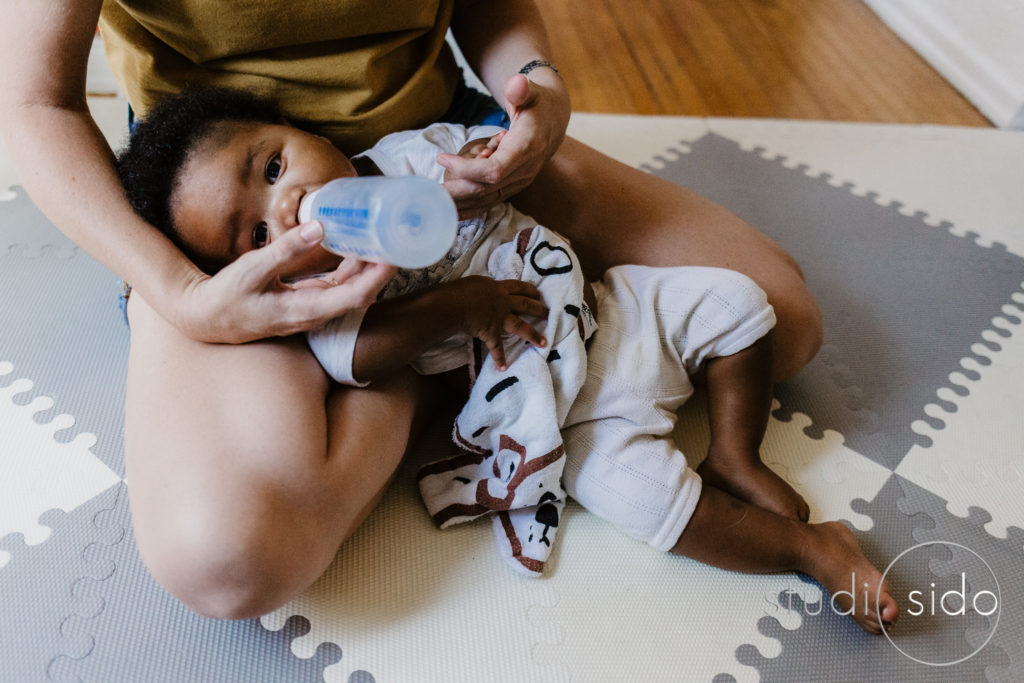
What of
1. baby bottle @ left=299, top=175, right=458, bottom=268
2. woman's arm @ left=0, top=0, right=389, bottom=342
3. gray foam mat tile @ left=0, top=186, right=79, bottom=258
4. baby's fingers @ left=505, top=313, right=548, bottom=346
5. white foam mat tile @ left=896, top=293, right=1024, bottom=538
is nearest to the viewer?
baby bottle @ left=299, top=175, right=458, bottom=268

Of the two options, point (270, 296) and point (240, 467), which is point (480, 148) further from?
point (240, 467)

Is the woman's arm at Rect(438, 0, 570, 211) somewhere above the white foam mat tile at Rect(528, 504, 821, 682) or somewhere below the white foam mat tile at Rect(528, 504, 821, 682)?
above

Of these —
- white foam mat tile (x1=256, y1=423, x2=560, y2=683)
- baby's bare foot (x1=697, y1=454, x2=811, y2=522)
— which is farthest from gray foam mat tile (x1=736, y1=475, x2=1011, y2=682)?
white foam mat tile (x1=256, y1=423, x2=560, y2=683)

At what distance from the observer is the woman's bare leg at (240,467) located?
0.75 m

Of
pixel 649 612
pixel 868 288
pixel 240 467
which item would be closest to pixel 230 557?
pixel 240 467

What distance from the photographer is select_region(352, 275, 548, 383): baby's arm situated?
0.86 m

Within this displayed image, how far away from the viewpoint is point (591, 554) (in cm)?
95

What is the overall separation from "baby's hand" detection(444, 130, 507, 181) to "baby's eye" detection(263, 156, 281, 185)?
0.20 m

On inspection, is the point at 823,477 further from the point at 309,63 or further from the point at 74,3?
the point at 74,3

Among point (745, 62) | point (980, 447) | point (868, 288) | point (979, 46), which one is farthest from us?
point (745, 62)

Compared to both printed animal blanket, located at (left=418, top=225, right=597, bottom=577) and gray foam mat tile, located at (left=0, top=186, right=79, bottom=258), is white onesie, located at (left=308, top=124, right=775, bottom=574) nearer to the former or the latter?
printed animal blanket, located at (left=418, top=225, right=597, bottom=577)

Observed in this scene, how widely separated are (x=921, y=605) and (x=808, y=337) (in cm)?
38

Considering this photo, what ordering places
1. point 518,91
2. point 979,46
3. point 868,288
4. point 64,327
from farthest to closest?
point 979,46
point 868,288
point 64,327
point 518,91

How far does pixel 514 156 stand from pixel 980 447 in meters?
0.80
